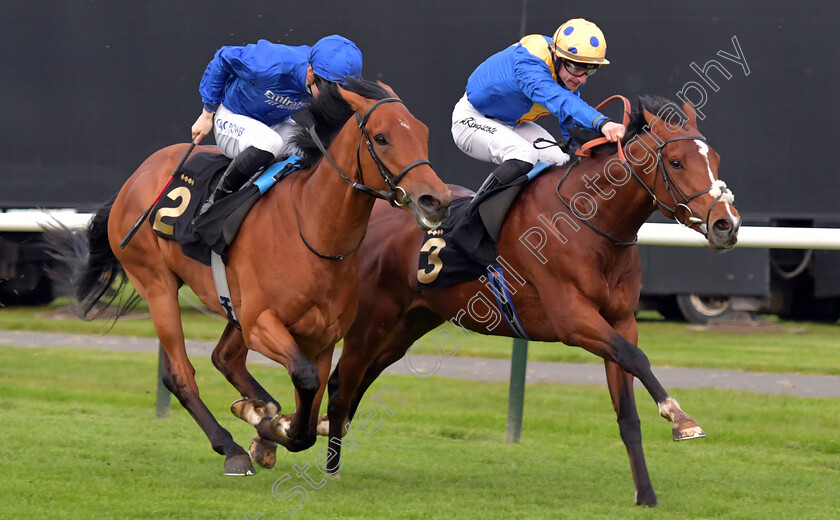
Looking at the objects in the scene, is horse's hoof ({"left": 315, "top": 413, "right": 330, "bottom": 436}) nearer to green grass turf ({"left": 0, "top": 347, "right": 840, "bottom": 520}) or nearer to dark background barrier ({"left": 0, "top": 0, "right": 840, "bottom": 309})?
green grass turf ({"left": 0, "top": 347, "right": 840, "bottom": 520})

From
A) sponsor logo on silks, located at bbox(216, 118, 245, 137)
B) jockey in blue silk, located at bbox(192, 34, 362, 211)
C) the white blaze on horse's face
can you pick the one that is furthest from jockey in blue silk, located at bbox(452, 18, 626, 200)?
sponsor logo on silks, located at bbox(216, 118, 245, 137)

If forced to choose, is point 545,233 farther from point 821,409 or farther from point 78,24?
point 78,24

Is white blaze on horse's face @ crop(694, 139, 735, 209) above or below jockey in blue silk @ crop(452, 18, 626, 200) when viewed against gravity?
below

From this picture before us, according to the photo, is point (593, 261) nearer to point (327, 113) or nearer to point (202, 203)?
point (327, 113)

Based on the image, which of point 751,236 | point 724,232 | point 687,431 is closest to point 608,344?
point 687,431

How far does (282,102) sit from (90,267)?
1.64 meters

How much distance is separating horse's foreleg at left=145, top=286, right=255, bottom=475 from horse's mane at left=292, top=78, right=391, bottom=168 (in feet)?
3.63

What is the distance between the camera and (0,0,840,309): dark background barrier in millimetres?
10570

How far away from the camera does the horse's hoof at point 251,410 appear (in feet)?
16.2

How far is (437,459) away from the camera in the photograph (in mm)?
5859

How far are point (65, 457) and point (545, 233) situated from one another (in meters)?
2.53

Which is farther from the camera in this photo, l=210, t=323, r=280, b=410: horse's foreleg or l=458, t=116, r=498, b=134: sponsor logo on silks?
l=458, t=116, r=498, b=134: sponsor logo on silks

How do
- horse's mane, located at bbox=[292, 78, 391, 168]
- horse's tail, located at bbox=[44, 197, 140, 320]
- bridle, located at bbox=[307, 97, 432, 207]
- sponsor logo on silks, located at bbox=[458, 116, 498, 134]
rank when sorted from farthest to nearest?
horse's tail, located at bbox=[44, 197, 140, 320], sponsor logo on silks, located at bbox=[458, 116, 498, 134], horse's mane, located at bbox=[292, 78, 391, 168], bridle, located at bbox=[307, 97, 432, 207]

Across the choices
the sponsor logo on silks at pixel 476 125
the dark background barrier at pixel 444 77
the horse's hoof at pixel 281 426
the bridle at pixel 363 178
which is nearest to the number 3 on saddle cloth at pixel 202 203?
the bridle at pixel 363 178
